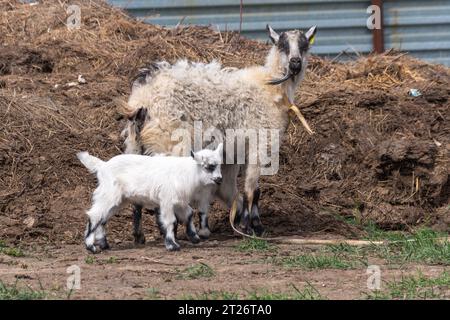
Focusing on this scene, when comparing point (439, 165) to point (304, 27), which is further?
point (304, 27)

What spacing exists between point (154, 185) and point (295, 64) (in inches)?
88.7

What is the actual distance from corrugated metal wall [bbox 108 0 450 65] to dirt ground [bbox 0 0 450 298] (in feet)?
1.90

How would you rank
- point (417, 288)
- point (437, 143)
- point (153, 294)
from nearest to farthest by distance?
point (153, 294) → point (417, 288) → point (437, 143)

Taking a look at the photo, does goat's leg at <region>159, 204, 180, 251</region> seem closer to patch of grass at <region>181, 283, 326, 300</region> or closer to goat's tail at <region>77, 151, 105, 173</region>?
goat's tail at <region>77, 151, 105, 173</region>

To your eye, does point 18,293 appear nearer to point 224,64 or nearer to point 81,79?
point 81,79

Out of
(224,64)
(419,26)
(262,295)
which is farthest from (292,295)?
(419,26)

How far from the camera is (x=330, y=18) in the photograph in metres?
14.8

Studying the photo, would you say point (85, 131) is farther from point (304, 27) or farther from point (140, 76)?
point (304, 27)

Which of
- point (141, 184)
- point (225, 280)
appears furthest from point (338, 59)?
point (225, 280)

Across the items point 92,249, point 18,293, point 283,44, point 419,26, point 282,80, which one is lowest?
point 18,293

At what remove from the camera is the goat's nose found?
36.2 feet

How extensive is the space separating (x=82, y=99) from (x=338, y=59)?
154 inches
